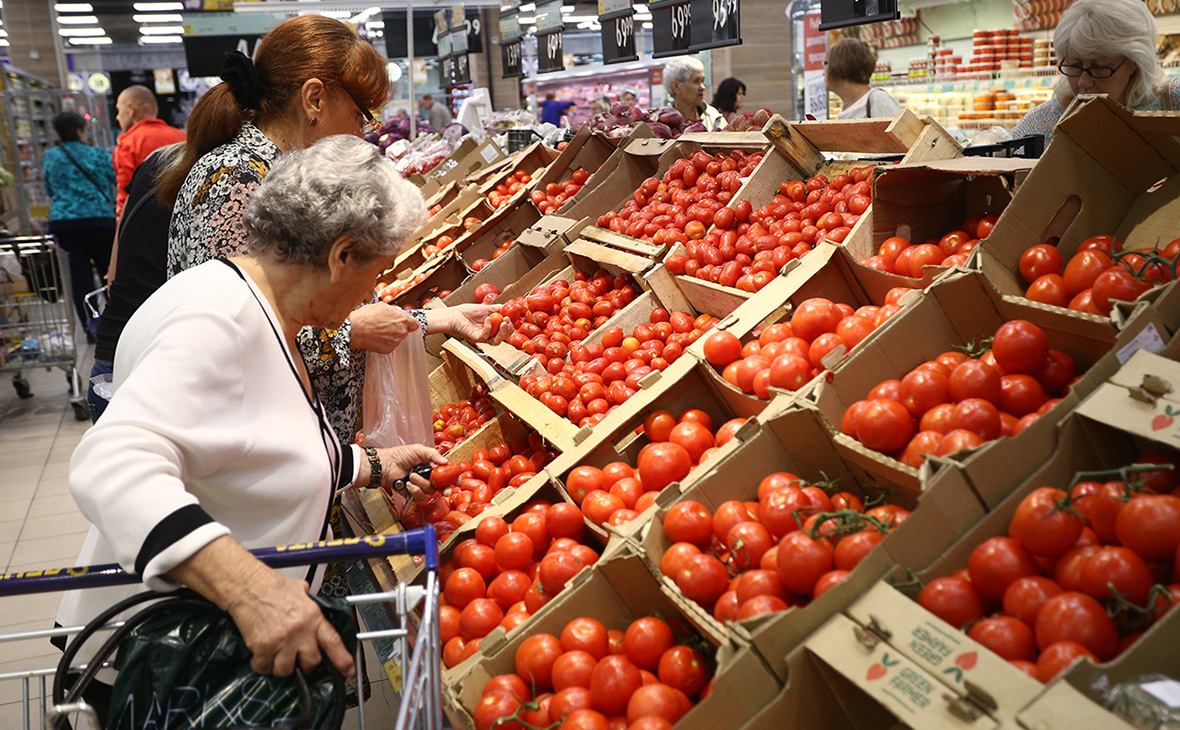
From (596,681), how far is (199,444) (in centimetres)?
80

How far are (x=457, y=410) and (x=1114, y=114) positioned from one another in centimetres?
225

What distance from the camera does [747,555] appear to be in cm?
160

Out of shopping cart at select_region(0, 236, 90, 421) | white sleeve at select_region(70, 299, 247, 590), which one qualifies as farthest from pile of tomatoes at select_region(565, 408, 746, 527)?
shopping cart at select_region(0, 236, 90, 421)

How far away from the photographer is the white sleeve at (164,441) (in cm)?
129

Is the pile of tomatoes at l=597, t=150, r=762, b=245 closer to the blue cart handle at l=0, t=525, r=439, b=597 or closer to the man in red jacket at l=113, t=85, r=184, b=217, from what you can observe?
the blue cart handle at l=0, t=525, r=439, b=597

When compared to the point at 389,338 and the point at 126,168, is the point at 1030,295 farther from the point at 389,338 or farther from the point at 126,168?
the point at 126,168

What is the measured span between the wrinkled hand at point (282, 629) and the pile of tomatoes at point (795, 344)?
1044mm

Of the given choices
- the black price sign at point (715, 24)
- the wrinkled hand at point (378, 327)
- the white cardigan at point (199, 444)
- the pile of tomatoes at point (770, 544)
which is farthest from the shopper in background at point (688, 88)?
the white cardigan at point (199, 444)

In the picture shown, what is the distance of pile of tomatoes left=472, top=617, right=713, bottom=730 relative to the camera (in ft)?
4.80

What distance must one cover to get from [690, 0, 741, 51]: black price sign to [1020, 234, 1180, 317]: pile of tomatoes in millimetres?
3354

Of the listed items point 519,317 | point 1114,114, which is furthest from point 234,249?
point 1114,114

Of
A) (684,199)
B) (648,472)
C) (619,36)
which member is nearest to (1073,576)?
(648,472)

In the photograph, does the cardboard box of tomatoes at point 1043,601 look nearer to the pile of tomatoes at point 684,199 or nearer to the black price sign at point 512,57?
the pile of tomatoes at point 684,199

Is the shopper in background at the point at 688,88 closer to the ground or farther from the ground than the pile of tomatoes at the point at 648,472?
→ farther from the ground
